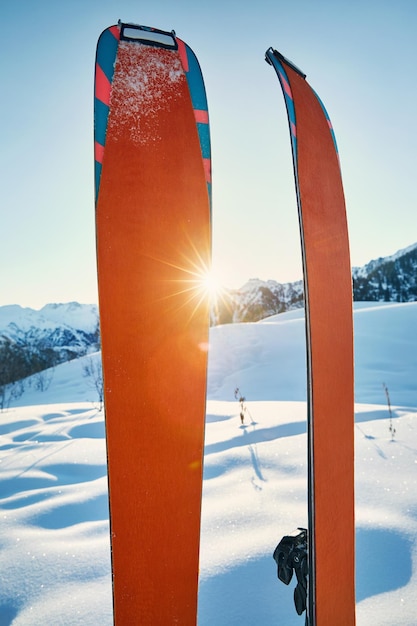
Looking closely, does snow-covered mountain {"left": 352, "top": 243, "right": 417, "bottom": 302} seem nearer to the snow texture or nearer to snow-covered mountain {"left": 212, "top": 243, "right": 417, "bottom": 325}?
snow-covered mountain {"left": 212, "top": 243, "right": 417, "bottom": 325}

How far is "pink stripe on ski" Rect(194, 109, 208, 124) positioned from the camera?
1.12 meters

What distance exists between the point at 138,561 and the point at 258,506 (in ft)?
4.19

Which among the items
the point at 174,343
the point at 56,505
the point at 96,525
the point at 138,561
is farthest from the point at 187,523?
the point at 56,505

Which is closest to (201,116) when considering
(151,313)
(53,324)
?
(151,313)

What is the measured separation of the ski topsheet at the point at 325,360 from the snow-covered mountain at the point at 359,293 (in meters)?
24.7

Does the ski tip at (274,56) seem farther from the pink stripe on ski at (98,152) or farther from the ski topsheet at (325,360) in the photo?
the pink stripe on ski at (98,152)

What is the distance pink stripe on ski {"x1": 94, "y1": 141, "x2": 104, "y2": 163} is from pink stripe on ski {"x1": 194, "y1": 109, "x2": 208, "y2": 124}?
0.32 meters

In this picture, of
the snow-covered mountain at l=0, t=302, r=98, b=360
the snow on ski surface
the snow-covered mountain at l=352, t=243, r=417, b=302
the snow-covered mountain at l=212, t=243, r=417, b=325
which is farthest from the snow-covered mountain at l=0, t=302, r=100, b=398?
the snow on ski surface

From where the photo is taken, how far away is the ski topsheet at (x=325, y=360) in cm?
108

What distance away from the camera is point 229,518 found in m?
1.96

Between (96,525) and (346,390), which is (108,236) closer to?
(346,390)

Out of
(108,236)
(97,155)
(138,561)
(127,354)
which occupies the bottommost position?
(138,561)

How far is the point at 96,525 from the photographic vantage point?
2.02 metres

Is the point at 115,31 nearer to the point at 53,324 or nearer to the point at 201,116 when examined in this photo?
the point at 201,116
